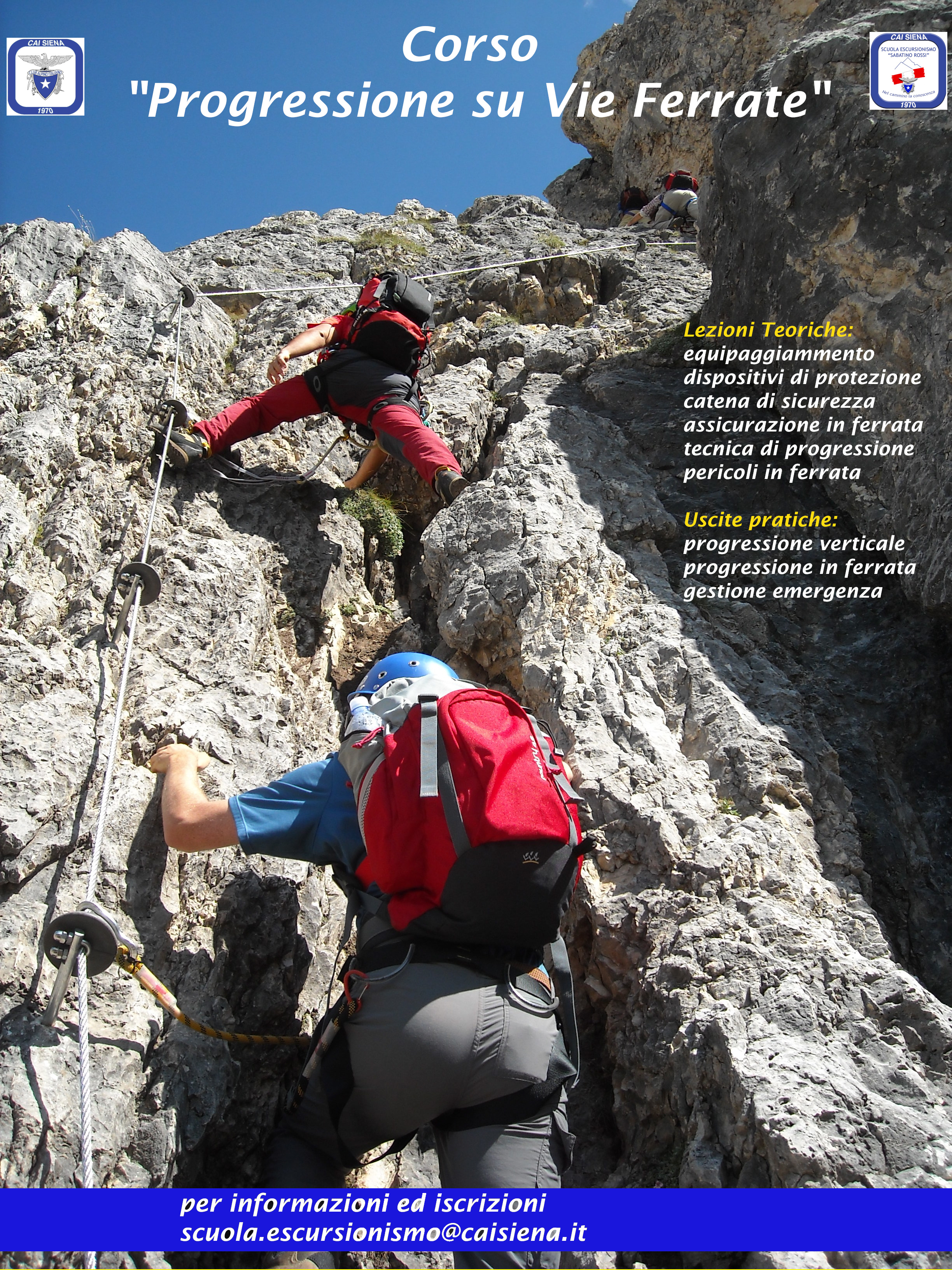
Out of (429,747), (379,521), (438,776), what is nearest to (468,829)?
(438,776)

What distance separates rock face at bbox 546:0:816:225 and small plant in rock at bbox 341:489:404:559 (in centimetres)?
1405

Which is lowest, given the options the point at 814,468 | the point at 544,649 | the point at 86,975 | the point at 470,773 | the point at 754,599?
the point at 86,975

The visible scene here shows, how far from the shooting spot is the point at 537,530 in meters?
6.71

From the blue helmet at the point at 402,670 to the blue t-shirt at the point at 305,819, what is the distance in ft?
1.80

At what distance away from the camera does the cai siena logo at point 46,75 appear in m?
7.66

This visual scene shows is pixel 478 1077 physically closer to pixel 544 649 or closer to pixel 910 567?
pixel 544 649

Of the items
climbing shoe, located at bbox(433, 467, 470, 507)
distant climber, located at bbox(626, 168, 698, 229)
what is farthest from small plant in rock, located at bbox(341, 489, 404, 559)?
distant climber, located at bbox(626, 168, 698, 229)

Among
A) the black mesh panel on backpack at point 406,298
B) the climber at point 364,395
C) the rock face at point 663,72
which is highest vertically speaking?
the rock face at point 663,72

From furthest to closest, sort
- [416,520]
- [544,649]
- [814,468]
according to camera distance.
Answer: [416,520] → [814,468] → [544,649]

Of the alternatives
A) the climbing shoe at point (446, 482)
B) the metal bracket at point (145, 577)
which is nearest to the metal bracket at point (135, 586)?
the metal bracket at point (145, 577)

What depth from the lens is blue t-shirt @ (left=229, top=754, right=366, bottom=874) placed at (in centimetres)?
395

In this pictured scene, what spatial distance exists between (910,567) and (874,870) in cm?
240

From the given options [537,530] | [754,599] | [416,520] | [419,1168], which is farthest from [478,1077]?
[416,520]

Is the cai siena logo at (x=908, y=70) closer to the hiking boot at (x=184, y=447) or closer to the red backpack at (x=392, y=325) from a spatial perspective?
the red backpack at (x=392, y=325)
